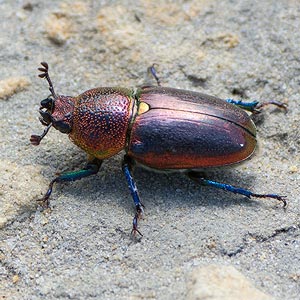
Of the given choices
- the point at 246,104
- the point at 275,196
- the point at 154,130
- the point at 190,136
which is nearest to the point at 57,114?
the point at 154,130

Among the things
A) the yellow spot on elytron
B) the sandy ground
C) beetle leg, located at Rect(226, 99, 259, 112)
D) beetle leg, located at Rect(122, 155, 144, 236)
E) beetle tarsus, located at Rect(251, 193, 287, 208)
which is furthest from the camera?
beetle leg, located at Rect(226, 99, 259, 112)

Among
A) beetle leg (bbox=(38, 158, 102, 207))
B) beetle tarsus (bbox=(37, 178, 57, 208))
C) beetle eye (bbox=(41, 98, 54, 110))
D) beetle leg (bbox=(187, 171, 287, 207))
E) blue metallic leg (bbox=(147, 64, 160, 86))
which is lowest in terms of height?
beetle tarsus (bbox=(37, 178, 57, 208))

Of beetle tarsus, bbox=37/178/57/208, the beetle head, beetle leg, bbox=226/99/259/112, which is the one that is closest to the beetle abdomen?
beetle leg, bbox=226/99/259/112

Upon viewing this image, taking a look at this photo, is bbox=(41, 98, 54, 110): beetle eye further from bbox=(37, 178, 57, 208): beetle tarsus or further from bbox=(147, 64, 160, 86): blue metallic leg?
bbox=(147, 64, 160, 86): blue metallic leg

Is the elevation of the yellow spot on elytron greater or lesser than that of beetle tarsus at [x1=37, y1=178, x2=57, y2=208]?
greater

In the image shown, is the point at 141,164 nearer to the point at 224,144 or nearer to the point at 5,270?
the point at 224,144

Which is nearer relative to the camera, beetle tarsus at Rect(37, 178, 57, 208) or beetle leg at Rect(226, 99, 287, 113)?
beetle tarsus at Rect(37, 178, 57, 208)

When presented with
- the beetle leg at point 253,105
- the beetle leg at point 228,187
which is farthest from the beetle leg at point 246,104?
the beetle leg at point 228,187

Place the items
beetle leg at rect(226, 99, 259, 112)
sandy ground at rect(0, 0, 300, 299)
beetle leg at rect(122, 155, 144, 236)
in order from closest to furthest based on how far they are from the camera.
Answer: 1. sandy ground at rect(0, 0, 300, 299)
2. beetle leg at rect(122, 155, 144, 236)
3. beetle leg at rect(226, 99, 259, 112)

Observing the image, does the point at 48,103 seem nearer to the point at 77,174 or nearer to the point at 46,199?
the point at 77,174

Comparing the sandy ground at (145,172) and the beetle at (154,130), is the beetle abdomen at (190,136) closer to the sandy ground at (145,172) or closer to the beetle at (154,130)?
the beetle at (154,130)
